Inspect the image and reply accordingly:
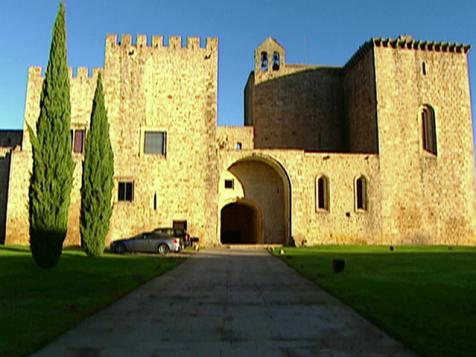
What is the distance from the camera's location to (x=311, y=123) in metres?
33.7

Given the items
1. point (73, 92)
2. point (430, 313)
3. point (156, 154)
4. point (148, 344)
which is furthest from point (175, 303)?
point (73, 92)

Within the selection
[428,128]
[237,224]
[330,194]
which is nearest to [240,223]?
[237,224]

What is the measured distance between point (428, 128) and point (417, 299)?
81.3 feet

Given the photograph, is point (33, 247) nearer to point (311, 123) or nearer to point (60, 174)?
point (60, 174)

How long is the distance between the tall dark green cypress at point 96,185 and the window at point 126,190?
24.8ft

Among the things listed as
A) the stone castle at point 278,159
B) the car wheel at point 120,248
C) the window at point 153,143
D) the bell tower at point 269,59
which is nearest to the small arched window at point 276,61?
the bell tower at point 269,59

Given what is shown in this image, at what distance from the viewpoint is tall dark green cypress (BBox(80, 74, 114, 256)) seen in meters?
17.5

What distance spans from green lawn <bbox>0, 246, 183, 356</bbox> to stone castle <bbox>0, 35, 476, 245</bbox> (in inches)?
457

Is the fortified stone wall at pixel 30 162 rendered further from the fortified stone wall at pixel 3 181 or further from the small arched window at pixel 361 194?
the small arched window at pixel 361 194

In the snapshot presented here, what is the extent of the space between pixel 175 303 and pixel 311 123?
90.4 feet

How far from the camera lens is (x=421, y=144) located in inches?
1146

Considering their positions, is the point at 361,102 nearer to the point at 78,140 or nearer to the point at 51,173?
the point at 78,140

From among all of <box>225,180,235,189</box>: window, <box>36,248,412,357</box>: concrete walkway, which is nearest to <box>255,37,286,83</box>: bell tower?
<box>225,180,235,189</box>: window

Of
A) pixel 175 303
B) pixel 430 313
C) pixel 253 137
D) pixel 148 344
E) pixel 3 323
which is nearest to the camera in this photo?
pixel 148 344
